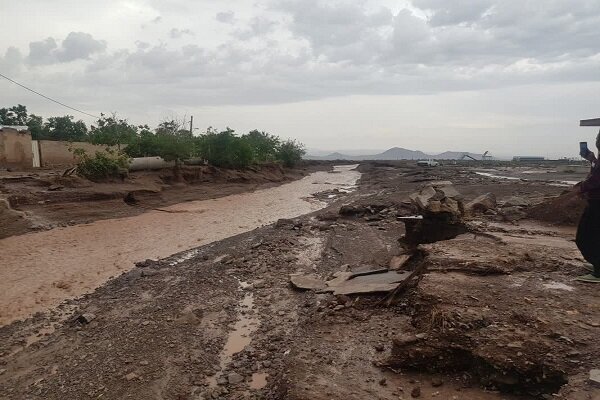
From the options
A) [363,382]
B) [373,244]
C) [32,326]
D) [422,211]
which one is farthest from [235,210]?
[363,382]

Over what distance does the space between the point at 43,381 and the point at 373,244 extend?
7613 mm

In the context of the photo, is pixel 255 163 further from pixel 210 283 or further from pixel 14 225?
pixel 210 283

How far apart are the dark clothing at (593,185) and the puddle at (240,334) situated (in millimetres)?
4558

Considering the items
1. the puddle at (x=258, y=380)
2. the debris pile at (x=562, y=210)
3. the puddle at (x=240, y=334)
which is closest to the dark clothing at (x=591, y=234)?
the puddle at (x=258, y=380)

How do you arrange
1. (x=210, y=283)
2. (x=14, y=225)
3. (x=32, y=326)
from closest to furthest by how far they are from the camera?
(x=32, y=326) → (x=210, y=283) → (x=14, y=225)

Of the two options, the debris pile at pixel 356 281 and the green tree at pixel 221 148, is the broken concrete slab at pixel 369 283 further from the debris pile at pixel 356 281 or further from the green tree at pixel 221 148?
the green tree at pixel 221 148

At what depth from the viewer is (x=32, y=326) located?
6.25 m

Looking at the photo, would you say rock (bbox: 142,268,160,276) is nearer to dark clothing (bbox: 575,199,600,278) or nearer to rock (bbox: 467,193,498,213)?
dark clothing (bbox: 575,199,600,278)

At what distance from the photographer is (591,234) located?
533 centimetres

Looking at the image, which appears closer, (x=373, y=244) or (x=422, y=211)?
(x=422, y=211)

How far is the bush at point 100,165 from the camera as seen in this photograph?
1936cm

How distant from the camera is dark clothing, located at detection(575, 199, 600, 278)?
5293 millimetres

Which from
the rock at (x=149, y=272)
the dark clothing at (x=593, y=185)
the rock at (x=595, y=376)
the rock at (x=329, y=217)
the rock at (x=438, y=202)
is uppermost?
the dark clothing at (x=593, y=185)

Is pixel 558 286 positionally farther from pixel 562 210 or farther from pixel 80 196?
pixel 80 196
